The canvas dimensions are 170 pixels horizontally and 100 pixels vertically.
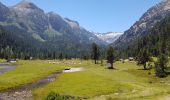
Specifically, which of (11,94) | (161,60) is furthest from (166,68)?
(11,94)

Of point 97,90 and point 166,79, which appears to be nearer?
point 97,90

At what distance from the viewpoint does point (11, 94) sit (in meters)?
86.4

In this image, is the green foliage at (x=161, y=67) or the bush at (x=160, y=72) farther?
the green foliage at (x=161, y=67)

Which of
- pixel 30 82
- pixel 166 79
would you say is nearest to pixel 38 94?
pixel 30 82

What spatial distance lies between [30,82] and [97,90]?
33.5m

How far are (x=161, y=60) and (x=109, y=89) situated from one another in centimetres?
5306

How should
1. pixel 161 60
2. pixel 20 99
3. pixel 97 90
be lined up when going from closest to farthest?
1. pixel 20 99
2. pixel 97 90
3. pixel 161 60

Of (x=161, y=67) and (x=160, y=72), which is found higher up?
(x=161, y=67)

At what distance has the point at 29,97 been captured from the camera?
8175cm

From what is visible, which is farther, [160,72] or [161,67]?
[161,67]

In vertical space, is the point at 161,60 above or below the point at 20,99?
above

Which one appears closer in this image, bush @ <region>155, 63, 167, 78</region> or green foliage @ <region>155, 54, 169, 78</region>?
bush @ <region>155, 63, 167, 78</region>

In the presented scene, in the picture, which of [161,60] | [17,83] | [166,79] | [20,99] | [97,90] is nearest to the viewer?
[20,99]

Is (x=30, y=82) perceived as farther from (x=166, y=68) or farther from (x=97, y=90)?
(x=166, y=68)
